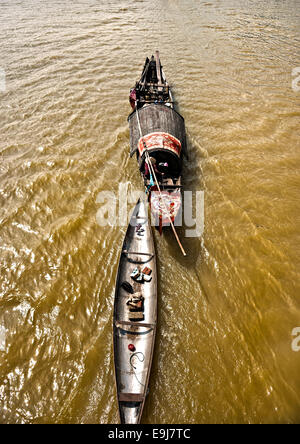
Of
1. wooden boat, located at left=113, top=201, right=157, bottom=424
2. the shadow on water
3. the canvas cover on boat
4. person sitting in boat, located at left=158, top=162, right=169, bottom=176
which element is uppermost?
the canvas cover on boat

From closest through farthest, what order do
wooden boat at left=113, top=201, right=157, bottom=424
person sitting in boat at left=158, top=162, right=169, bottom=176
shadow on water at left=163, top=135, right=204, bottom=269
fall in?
1. wooden boat at left=113, top=201, right=157, bottom=424
2. shadow on water at left=163, top=135, right=204, bottom=269
3. person sitting in boat at left=158, top=162, right=169, bottom=176

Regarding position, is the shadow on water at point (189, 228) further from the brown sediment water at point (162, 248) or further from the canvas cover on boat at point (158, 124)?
the canvas cover on boat at point (158, 124)

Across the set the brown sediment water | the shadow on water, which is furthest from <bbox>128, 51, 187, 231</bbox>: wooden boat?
the brown sediment water

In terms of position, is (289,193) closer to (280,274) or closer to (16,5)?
(280,274)

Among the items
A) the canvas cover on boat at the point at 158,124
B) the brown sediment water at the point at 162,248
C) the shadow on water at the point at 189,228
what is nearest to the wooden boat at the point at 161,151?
the canvas cover on boat at the point at 158,124

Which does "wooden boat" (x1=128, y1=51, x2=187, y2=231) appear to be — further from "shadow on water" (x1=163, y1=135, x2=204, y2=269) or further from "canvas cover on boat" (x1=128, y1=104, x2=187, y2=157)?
"shadow on water" (x1=163, y1=135, x2=204, y2=269)


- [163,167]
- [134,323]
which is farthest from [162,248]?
[163,167]

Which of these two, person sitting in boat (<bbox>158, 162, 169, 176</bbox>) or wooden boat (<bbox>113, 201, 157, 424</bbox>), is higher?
person sitting in boat (<bbox>158, 162, 169, 176</bbox>)
